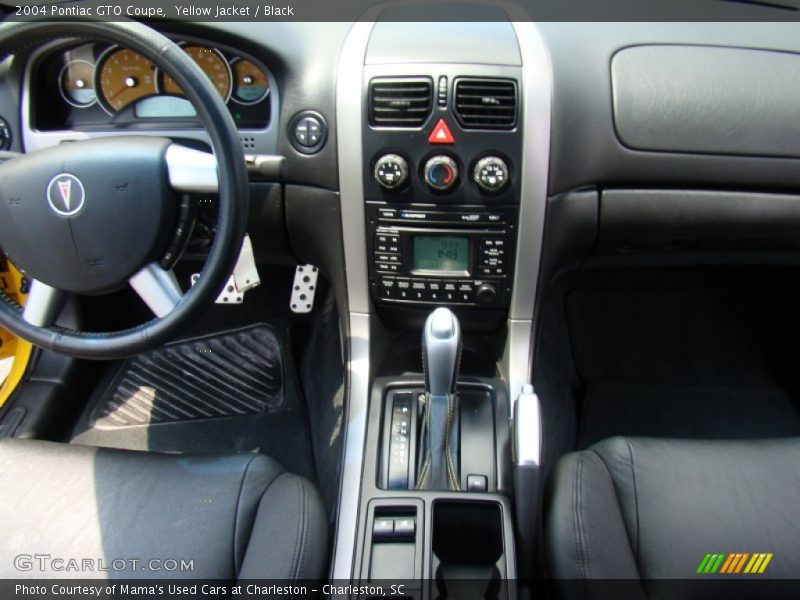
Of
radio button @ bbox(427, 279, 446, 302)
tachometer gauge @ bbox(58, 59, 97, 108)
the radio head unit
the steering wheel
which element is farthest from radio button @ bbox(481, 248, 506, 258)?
tachometer gauge @ bbox(58, 59, 97, 108)

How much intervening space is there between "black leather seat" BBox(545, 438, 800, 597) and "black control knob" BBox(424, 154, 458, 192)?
0.55 metres

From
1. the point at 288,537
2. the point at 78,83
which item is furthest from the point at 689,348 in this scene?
the point at 78,83

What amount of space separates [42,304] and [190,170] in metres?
0.33

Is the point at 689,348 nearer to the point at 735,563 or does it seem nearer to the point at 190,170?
the point at 735,563

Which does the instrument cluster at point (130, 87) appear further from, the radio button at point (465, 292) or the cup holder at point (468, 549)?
the cup holder at point (468, 549)

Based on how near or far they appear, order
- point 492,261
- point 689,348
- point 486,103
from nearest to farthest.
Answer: point 486,103 < point 492,261 < point 689,348

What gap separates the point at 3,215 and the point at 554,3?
3.73 feet

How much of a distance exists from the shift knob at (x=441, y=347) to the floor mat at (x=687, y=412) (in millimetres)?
808

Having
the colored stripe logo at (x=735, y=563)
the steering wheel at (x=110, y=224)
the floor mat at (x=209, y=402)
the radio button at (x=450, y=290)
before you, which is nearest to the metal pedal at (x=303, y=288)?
the floor mat at (x=209, y=402)

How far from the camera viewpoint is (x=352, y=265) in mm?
1291

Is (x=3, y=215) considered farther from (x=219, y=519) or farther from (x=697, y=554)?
(x=697, y=554)

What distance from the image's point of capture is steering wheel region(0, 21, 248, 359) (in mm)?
875

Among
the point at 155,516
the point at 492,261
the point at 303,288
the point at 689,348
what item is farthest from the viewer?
the point at 689,348

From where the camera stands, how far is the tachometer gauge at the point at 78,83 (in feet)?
4.28
